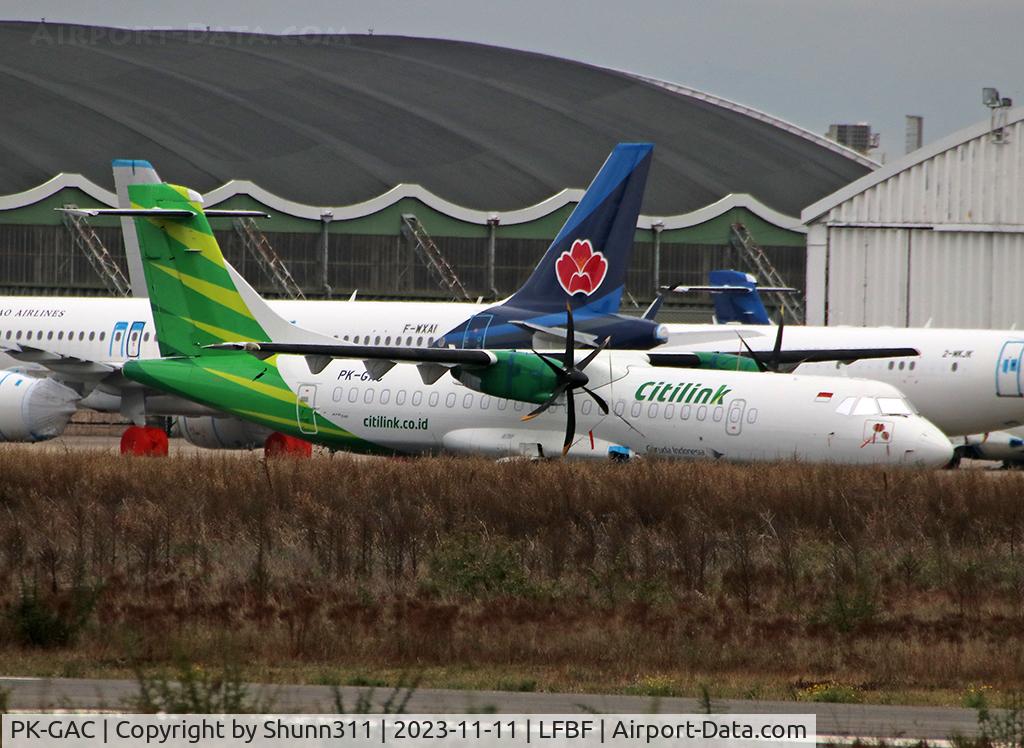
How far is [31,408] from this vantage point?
35812 millimetres

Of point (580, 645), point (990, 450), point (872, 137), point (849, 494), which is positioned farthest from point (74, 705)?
point (872, 137)

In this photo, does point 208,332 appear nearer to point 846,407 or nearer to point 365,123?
point 846,407

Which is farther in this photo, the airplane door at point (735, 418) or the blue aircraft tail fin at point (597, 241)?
the blue aircraft tail fin at point (597, 241)

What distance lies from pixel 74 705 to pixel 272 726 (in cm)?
235

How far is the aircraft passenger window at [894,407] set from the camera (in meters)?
30.3

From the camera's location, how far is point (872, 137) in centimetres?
9981

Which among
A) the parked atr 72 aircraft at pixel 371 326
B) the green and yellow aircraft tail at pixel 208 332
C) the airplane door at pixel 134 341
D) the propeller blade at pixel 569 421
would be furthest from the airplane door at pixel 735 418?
the airplane door at pixel 134 341

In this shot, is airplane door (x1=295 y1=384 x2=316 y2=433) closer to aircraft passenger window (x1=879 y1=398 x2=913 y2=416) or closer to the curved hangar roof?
aircraft passenger window (x1=879 y1=398 x2=913 y2=416)

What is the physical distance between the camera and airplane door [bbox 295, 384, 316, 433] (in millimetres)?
34156

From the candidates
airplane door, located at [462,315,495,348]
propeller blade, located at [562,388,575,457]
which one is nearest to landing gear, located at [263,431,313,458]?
airplane door, located at [462,315,495,348]

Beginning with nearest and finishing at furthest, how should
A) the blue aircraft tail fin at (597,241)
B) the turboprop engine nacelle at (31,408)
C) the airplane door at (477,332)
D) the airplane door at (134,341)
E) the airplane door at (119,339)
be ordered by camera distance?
the turboprop engine nacelle at (31,408), the airplane door at (477,332), the blue aircraft tail fin at (597,241), the airplane door at (134,341), the airplane door at (119,339)

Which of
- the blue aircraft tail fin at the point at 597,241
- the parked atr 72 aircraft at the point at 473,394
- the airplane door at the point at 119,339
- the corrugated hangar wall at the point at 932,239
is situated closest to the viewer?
the parked atr 72 aircraft at the point at 473,394

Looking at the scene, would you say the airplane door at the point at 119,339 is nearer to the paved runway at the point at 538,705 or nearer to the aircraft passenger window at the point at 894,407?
the aircraft passenger window at the point at 894,407

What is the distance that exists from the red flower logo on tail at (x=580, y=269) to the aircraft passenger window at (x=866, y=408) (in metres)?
9.96
